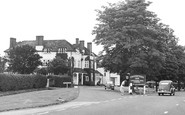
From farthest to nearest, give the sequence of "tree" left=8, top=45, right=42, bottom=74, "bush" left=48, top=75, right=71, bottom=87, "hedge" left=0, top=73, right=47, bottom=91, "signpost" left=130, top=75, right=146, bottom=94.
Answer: "tree" left=8, top=45, right=42, bottom=74 < "bush" left=48, top=75, right=71, bottom=87 < "signpost" left=130, top=75, right=146, bottom=94 < "hedge" left=0, top=73, right=47, bottom=91

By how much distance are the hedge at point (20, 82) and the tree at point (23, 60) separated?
1455 centimetres

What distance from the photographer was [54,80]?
58.3m

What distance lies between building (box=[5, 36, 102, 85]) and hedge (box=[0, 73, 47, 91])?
28484 mm

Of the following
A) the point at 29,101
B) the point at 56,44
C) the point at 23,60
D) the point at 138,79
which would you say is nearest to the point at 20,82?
the point at 138,79

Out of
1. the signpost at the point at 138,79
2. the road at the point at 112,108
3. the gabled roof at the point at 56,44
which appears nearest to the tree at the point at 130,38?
the signpost at the point at 138,79

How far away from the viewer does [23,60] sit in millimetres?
67812

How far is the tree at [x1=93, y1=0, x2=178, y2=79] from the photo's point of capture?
5047 centimetres

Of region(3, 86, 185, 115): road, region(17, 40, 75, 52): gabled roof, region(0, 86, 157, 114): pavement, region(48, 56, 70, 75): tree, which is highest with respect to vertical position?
region(17, 40, 75, 52): gabled roof

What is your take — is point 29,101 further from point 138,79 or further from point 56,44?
point 56,44

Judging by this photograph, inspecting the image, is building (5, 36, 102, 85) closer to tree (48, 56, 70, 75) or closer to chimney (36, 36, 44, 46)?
chimney (36, 36, 44, 46)

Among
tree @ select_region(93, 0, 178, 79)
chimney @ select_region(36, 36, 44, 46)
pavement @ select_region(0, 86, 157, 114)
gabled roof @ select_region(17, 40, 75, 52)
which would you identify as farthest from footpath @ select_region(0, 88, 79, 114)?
chimney @ select_region(36, 36, 44, 46)

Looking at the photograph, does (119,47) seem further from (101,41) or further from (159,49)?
(159,49)

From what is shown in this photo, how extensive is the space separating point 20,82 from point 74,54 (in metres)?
40.2

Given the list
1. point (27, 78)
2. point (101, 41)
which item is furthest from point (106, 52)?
point (27, 78)
